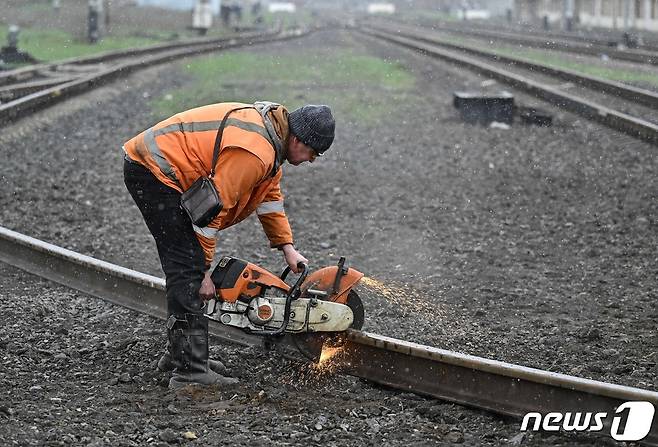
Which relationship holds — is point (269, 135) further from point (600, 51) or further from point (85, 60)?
point (600, 51)

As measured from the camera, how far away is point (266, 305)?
518cm

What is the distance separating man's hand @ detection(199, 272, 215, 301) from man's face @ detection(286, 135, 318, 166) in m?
0.73

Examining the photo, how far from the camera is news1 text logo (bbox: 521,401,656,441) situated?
4.24 m

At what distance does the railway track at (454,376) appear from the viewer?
4457 millimetres

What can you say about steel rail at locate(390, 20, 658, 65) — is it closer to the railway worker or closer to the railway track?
the railway track

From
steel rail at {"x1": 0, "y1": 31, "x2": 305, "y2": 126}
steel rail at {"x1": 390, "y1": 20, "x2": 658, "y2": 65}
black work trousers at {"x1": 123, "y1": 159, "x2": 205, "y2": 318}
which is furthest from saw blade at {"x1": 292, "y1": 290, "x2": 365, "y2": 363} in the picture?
steel rail at {"x1": 390, "y1": 20, "x2": 658, "y2": 65}

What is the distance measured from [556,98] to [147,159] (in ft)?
43.9

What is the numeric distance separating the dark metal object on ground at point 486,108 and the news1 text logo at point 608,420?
442 inches

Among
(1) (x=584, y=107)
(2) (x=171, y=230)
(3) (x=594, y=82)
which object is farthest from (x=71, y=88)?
(2) (x=171, y=230)

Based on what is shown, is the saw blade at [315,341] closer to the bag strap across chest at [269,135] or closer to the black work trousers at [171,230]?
the black work trousers at [171,230]

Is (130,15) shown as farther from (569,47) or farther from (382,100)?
(382,100)

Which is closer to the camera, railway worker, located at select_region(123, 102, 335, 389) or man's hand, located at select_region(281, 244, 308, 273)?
railway worker, located at select_region(123, 102, 335, 389)

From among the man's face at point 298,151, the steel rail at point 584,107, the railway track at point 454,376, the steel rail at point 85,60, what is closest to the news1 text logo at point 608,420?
the railway track at point 454,376

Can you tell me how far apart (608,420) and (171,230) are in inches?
86.1
